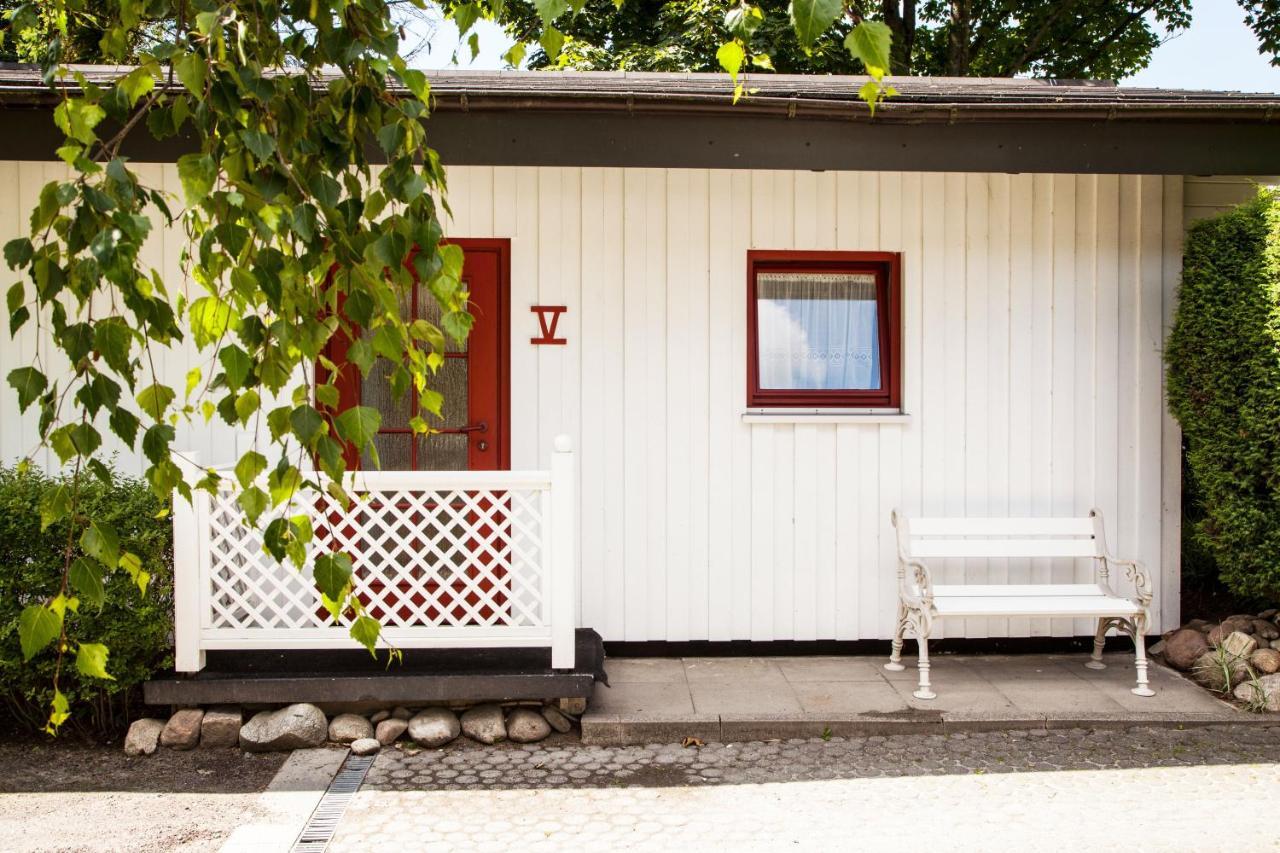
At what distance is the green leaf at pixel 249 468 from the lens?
1.58 meters

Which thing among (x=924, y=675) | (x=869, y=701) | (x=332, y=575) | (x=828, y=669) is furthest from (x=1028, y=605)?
(x=332, y=575)

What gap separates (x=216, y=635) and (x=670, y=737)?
217cm

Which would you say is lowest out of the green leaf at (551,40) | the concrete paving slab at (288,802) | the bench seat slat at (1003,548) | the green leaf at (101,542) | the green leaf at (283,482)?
the concrete paving slab at (288,802)

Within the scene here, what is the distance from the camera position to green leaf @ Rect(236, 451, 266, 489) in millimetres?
1583

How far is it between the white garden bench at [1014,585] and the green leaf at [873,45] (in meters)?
4.26

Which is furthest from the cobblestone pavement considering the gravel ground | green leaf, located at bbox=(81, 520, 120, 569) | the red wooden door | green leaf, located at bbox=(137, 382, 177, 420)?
green leaf, located at bbox=(137, 382, 177, 420)

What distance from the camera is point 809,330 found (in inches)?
240

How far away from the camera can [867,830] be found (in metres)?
3.83

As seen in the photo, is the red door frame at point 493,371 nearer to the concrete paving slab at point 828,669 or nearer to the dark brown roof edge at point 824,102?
the dark brown roof edge at point 824,102

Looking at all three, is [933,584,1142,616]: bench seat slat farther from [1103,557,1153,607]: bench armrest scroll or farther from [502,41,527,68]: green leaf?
[502,41,527,68]: green leaf

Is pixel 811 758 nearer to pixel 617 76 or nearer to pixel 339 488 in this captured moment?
pixel 339 488

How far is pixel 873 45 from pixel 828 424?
4716 mm

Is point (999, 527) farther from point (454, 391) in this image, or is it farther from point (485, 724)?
point (454, 391)

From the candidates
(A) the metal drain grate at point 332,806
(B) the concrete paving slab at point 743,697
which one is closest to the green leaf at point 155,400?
(A) the metal drain grate at point 332,806
